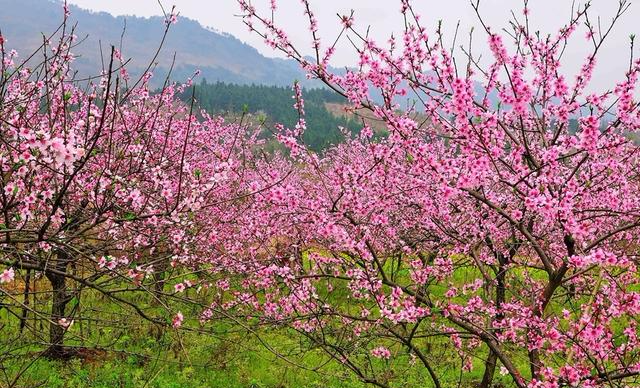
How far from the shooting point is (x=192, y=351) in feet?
34.4

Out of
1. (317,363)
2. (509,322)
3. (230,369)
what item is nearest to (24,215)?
(509,322)

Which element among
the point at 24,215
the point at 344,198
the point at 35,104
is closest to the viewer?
the point at 24,215

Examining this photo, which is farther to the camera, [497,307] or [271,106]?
[271,106]

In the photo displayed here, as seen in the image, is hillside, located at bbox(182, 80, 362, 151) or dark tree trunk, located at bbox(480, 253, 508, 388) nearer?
dark tree trunk, located at bbox(480, 253, 508, 388)

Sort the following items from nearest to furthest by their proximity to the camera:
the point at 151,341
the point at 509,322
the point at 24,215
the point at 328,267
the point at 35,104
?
the point at 24,215, the point at 509,322, the point at 328,267, the point at 35,104, the point at 151,341

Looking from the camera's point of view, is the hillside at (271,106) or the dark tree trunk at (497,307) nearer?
the dark tree trunk at (497,307)

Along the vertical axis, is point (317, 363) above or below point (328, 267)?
below

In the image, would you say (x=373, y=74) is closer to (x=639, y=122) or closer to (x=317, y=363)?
(x=639, y=122)

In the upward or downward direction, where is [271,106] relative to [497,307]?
upward

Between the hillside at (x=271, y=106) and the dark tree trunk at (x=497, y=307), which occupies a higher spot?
the hillside at (x=271, y=106)

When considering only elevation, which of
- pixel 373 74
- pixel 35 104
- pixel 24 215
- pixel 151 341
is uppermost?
pixel 373 74

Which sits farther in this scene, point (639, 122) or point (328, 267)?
point (328, 267)

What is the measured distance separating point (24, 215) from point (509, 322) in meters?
5.15

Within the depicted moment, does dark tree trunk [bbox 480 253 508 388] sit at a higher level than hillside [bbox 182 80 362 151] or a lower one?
lower
